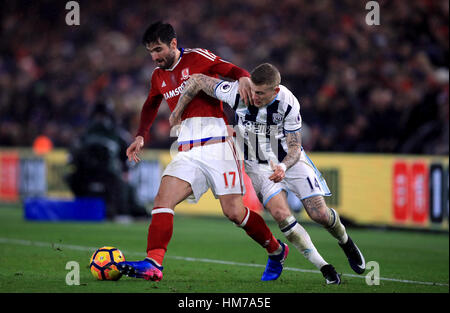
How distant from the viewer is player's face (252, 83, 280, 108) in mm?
6129

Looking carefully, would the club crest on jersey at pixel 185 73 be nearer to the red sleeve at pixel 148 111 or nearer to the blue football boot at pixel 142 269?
the red sleeve at pixel 148 111

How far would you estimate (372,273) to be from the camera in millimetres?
7641

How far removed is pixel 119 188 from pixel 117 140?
2.90 ft

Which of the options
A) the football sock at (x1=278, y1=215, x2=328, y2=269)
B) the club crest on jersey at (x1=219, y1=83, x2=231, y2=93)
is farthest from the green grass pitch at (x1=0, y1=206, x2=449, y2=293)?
the club crest on jersey at (x1=219, y1=83, x2=231, y2=93)

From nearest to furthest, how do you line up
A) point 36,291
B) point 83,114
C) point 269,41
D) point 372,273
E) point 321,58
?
point 36,291, point 372,273, point 321,58, point 269,41, point 83,114

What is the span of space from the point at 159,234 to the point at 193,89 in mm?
1225

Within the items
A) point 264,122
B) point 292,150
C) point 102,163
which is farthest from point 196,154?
point 102,163

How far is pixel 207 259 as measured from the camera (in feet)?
28.4

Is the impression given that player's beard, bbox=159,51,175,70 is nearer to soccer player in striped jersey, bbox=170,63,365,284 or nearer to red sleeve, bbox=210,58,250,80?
soccer player in striped jersey, bbox=170,63,365,284

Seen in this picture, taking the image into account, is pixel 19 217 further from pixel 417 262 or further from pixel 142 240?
pixel 417 262

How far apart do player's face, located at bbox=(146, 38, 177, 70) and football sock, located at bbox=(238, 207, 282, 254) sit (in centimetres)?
141

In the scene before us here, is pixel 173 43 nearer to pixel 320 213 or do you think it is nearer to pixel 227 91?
pixel 227 91

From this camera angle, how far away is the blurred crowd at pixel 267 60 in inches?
550

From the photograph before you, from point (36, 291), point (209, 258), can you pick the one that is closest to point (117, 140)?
point (209, 258)
